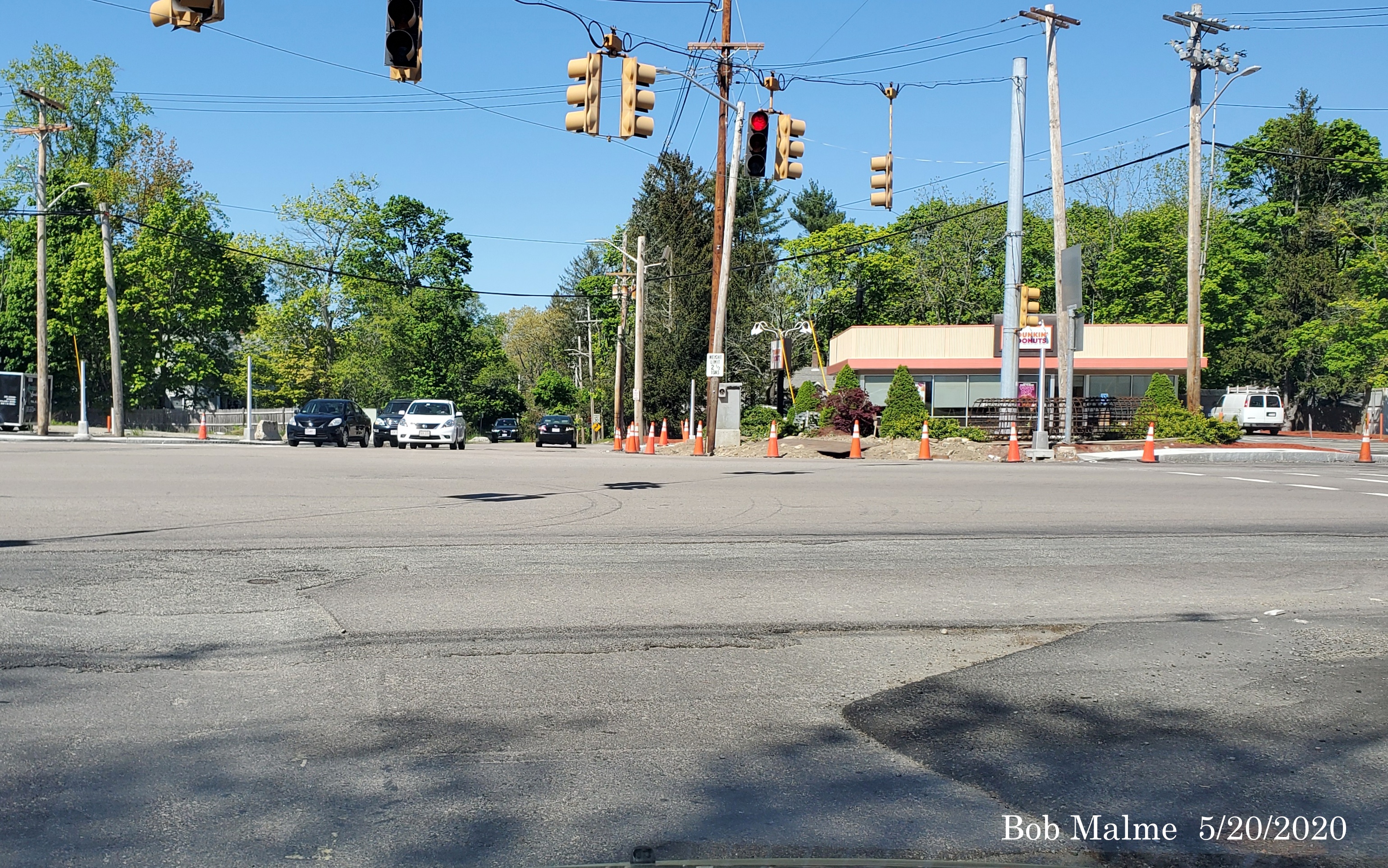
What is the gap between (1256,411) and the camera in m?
55.1

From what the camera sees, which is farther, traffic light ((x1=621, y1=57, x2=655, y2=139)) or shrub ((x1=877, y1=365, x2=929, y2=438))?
shrub ((x1=877, y1=365, x2=929, y2=438))

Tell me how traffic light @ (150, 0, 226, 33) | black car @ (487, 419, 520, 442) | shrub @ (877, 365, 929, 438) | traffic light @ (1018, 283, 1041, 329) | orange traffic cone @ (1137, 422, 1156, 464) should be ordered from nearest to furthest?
traffic light @ (150, 0, 226, 33)
orange traffic cone @ (1137, 422, 1156, 464)
traffic light @ (1018, 283, 1041, 329)
shrub @ (877, 365, 929, 438)
black car @ (487, 419, 520, 442)

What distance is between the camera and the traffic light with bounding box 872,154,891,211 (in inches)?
854

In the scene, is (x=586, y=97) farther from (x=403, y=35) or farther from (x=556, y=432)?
(x=556, y=432)

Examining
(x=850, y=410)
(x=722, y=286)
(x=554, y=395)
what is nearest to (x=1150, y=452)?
(x=850, y=410)

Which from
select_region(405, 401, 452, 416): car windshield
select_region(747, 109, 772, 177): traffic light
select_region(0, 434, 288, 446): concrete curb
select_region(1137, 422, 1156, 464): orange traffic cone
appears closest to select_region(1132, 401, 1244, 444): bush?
select_region(1137, 422, 1156, 464): orange traffic cone

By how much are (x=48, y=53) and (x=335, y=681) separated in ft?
245

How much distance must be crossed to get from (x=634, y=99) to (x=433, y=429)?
76.1 feet

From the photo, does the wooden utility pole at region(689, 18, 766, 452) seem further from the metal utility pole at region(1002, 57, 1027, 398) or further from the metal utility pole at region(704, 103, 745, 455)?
the metal utility pole at region(1002, 57, 1027, 398)

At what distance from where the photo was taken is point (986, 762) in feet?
14.5

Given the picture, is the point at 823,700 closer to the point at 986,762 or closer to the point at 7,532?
the point at 986,762

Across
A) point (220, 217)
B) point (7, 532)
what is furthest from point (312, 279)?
point (7, 532)

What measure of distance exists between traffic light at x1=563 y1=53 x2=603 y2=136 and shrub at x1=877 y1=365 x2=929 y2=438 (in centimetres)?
1895

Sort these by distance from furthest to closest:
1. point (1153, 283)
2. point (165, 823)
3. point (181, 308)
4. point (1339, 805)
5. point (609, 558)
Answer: point (1153, 283), point (181, 308), point (609, 558), point (1339, 805), point (165, 823)
